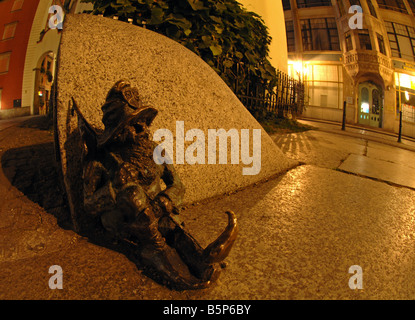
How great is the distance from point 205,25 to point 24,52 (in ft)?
7.80

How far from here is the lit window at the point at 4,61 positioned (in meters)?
2.28

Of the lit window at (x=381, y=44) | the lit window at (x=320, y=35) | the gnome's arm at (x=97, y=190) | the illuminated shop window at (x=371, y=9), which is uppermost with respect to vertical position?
the illuminated shop window at (x=371, y=9)

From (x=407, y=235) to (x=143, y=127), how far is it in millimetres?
2104

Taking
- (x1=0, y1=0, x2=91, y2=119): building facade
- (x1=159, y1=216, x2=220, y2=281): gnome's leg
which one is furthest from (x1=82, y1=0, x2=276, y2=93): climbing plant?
(x1=159, y1=216, x2=220, y2=281): gnome's leg

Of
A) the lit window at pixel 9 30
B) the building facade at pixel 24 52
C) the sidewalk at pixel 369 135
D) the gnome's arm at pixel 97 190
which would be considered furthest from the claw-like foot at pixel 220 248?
the sidewalk at pixel 369 135

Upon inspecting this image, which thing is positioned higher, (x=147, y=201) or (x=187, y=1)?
(x=187, y=1)

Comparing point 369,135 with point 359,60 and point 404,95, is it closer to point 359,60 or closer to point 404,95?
point 359,60

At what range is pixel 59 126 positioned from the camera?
160 centimetres

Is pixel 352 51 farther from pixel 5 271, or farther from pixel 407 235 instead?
pixel 5 271

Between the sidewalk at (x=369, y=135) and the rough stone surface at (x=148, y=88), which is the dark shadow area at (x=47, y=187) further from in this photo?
the sidewalk at (x=369, y=135)

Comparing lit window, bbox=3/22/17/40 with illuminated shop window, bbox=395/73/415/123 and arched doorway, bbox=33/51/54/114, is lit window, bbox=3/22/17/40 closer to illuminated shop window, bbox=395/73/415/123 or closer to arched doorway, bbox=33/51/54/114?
arched doorway, bbox=33/51/54/114

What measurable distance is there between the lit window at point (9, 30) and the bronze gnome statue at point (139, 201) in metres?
1.94

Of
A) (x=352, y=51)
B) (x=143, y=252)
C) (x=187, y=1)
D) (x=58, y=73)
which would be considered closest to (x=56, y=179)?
(x=58, y=73)

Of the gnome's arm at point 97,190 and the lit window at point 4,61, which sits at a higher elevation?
the lit window at point 4,61
